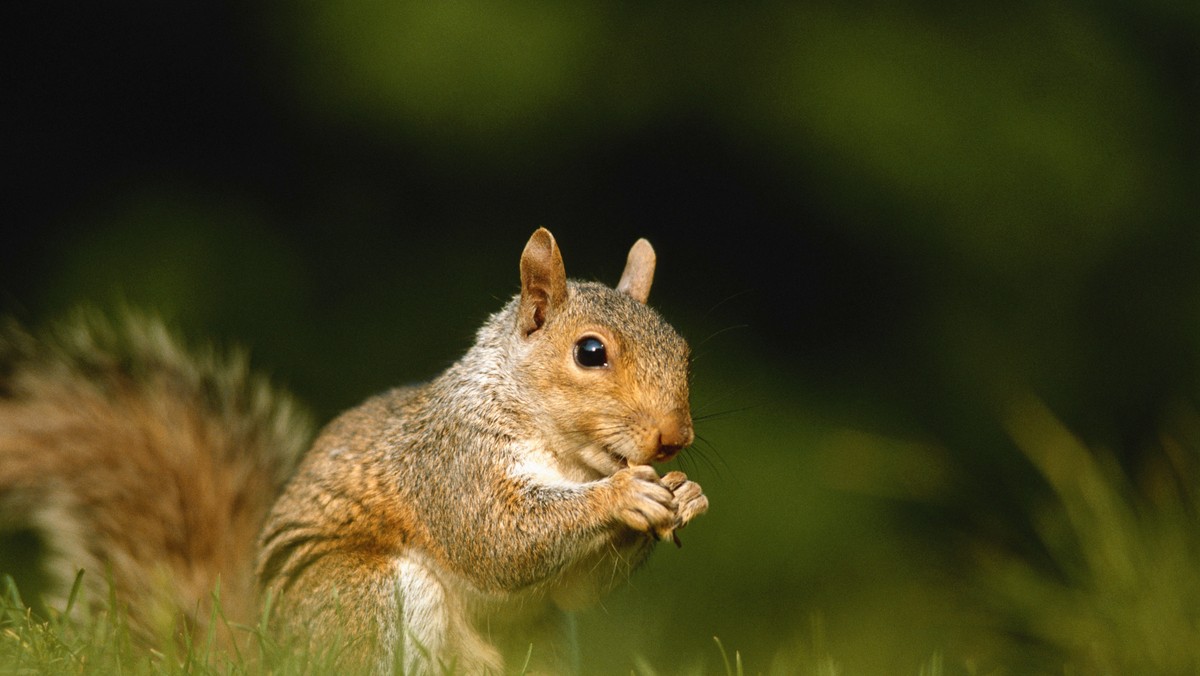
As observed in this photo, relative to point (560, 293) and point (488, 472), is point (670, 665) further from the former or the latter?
point (560, 293)

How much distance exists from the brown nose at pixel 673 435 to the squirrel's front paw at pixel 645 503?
0.20ft

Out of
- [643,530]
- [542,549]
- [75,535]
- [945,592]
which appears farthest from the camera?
[945,592]

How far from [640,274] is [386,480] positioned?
54 cm

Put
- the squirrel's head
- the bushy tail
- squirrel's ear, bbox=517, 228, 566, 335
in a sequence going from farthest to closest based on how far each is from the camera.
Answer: the bushy tail → squirrel's ear, bbox=517, 228, 566, 335 → the squirrel's head

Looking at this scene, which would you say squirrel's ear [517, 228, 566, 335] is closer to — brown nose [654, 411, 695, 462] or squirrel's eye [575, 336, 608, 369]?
squirrel's eye [575, 336, 608, 369]

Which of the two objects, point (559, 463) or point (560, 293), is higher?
point (560, 293)

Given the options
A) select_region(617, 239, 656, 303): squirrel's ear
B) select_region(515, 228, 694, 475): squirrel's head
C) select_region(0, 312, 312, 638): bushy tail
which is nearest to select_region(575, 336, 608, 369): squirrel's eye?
select_region(515, 228, 694, 475): squirrel's head

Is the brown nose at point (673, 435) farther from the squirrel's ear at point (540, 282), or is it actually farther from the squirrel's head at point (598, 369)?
the squirrel's ear at point (540, 282)

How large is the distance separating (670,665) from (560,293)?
24.8 inches

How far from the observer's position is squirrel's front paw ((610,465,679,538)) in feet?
5.82

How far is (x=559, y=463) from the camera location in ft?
6.49

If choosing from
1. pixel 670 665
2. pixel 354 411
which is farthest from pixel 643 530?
pixel 354 411

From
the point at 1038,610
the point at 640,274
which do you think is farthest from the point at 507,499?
the point at 1038,610

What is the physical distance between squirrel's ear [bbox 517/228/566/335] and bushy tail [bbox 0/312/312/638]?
56cm
